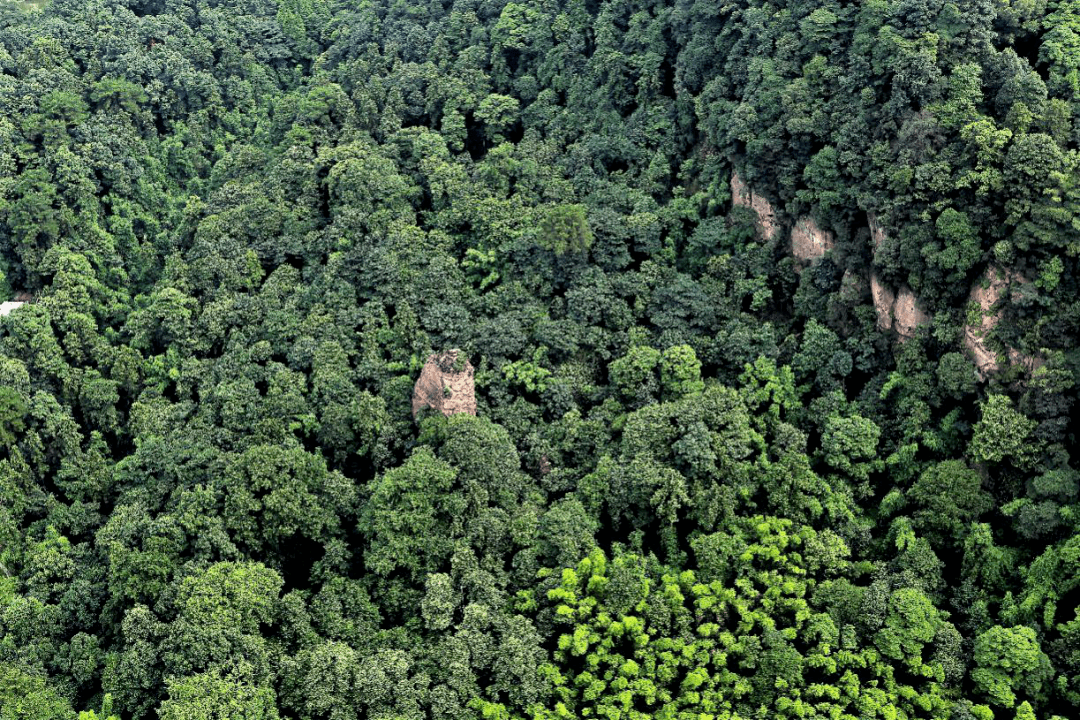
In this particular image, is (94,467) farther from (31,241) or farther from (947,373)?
(947,373)

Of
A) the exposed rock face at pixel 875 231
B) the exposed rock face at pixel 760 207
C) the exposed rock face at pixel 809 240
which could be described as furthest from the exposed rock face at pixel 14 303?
the exposed rock face at pixel 875 231

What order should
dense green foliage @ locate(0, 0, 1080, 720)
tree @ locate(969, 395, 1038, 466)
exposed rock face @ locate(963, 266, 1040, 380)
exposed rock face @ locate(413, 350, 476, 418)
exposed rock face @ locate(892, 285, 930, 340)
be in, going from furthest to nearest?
exposed rock face @ locate(413, 350, 476, 418), exposed rock face @ locate(892, 285, 930, 340), exposed rock face @ locate(963, 266, 1040, 380), tree @ locate(969, 395, 1038, 466), dense green foliage @ locate(0, 0, 1080, 720)

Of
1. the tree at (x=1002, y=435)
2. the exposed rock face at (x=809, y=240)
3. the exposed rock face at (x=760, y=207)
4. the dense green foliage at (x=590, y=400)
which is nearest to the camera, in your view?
the dense green foliage at (x=590, y=400)

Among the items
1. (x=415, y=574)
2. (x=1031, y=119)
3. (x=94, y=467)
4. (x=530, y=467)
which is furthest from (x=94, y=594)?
(x=1031, y=119)

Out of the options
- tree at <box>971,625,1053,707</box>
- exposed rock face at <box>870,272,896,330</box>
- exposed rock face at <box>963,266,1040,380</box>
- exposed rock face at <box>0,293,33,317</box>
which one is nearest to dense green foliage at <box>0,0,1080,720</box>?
tree at <box>971,625,1053,707</box>

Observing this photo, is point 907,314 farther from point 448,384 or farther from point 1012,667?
point 448,384

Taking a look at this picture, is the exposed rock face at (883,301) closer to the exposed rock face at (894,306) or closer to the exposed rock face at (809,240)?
the exposed rock face at (894,306)

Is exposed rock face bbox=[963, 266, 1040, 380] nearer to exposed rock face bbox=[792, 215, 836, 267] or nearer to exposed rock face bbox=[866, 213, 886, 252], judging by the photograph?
exposed rock face bbox=[866, 213, 886, 252]
